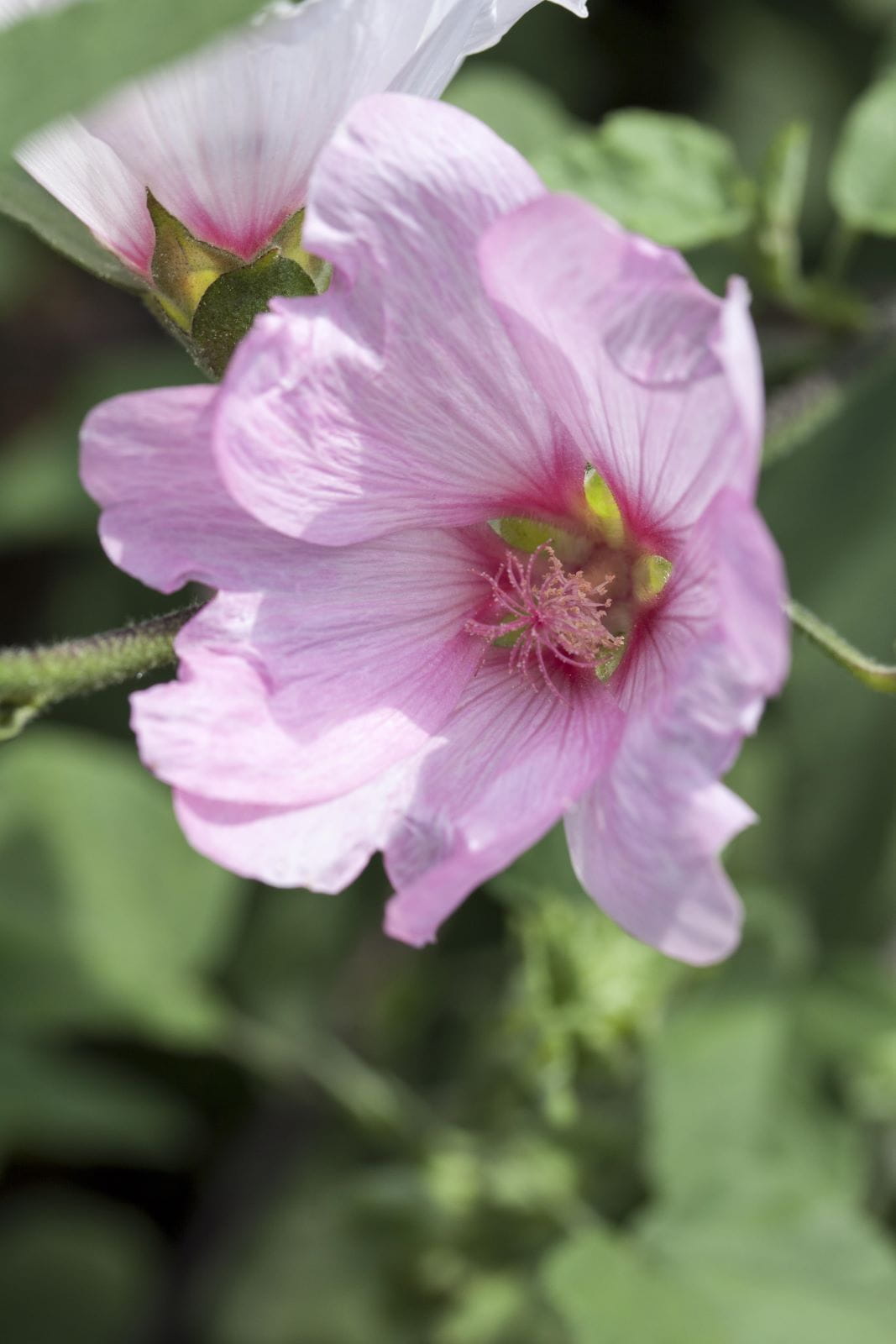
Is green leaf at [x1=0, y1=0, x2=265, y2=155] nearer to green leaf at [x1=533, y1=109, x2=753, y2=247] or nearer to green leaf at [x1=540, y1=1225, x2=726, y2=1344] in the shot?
green leaf at [x1=533, y1=109, x2=753, y2=247]

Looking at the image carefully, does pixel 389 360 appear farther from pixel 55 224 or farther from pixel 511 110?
pixel 511 110

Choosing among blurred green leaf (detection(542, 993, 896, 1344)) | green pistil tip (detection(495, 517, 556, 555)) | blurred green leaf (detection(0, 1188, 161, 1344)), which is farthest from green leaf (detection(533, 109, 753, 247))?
blurred green leaf (detection(0, 1188, 161, 1344))

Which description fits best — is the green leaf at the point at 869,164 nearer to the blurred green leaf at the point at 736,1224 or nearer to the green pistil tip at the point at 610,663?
the green pistil tip at the point at 610,663

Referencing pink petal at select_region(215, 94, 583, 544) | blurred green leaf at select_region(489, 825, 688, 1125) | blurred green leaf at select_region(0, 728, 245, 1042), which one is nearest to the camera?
pink petal at select_region(215, 94, 583, 544)

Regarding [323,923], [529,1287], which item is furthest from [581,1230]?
[323,923]

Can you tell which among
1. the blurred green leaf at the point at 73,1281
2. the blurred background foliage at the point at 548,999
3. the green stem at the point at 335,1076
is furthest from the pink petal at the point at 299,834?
the blurred green leaf at the point at 73,1281

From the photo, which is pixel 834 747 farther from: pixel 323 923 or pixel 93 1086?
pixel 93 1086
